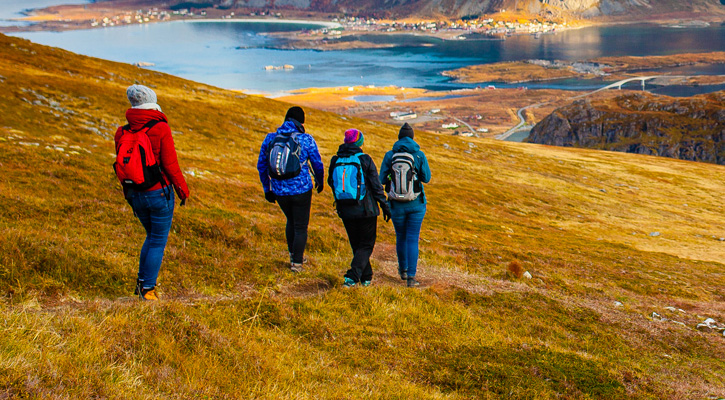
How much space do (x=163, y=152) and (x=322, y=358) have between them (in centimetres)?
433

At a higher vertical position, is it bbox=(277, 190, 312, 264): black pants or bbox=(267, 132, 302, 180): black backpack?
bbox=(267, 132, 302, 180): black backpack

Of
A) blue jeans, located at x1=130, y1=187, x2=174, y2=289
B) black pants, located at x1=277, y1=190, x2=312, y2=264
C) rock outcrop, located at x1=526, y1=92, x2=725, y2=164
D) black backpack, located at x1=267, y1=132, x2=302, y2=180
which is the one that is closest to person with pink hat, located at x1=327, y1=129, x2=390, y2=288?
black backpack, located at x1=267, y1=132, x2=302, y2=180

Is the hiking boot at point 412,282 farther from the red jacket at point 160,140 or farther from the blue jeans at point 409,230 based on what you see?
the red jacket at point 160,140

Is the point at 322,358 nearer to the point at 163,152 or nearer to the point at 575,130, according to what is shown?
the point at 163,152

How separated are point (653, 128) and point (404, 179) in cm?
20144

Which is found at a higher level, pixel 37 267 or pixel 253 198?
pixel 37 267

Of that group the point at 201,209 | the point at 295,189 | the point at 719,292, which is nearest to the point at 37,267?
the point at 295,189

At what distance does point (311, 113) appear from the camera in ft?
223

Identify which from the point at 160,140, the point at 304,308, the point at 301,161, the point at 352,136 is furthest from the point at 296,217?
the point at 160,140

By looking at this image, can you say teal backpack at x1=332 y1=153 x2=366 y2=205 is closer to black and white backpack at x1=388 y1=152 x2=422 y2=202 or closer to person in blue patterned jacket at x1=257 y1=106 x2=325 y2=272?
person in blue patterned jacket at x1=257 y1=106 x2=325 y2=272

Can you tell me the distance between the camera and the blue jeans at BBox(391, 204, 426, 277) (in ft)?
40.7

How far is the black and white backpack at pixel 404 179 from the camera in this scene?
12.0 metres

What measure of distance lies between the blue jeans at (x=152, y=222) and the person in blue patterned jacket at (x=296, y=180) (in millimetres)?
2949

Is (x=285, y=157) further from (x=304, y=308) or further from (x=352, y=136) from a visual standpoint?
(x=304, y=308)
